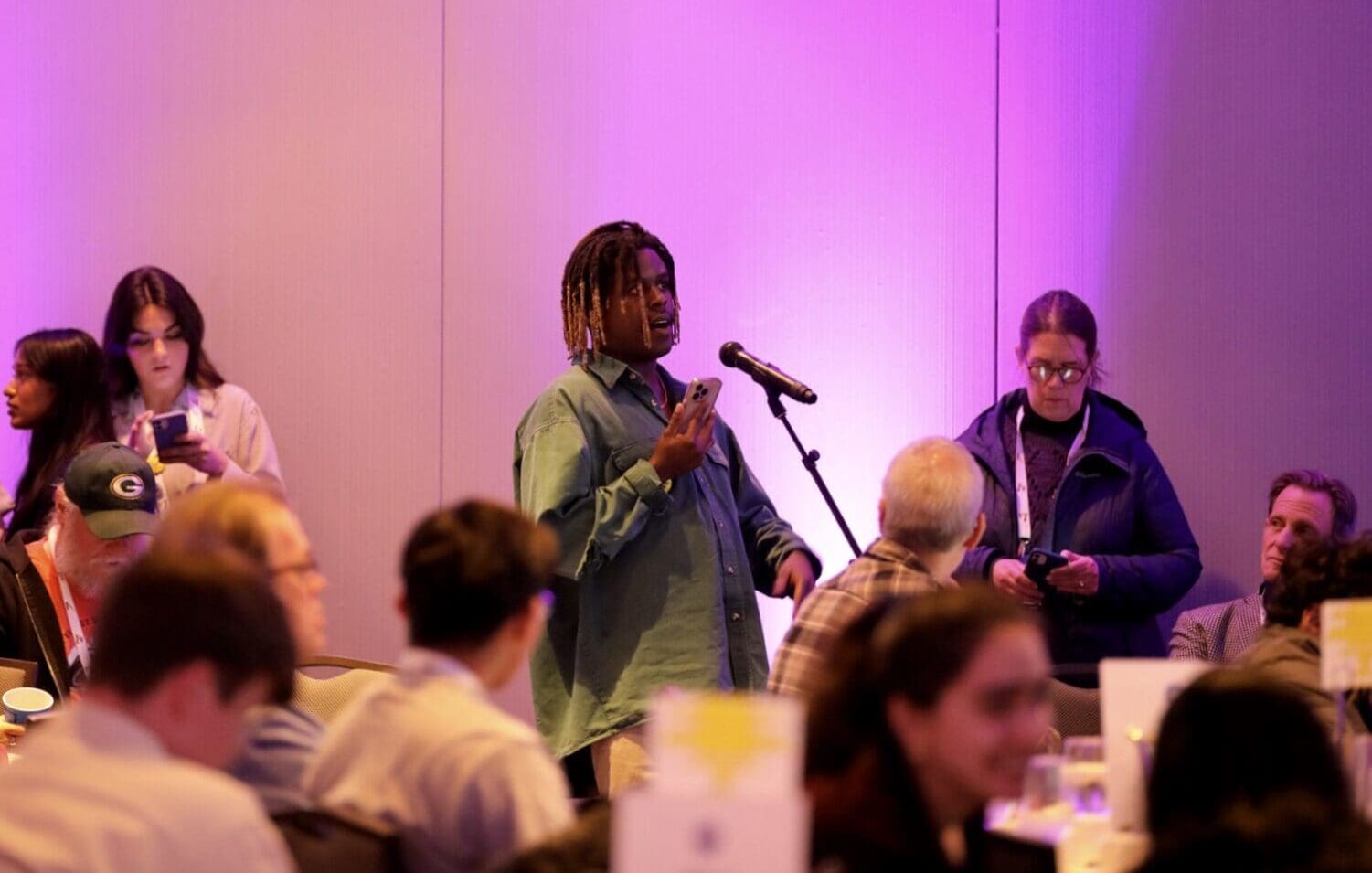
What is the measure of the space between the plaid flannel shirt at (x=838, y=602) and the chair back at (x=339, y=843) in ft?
3.98

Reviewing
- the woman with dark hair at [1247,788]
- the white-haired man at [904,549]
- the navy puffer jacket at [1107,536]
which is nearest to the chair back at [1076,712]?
the white-haired man at [904,549]

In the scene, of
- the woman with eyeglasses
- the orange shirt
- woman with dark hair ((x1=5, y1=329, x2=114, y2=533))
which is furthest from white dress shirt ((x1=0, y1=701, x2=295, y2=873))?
woman with dark hair ((x1=5, y1=329, x2=114, y2=533))

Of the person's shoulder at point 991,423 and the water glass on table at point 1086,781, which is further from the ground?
the person's shoulder at point 991,423

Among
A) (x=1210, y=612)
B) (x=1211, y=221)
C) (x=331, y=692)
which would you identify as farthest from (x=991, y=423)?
(x=331, y=692)

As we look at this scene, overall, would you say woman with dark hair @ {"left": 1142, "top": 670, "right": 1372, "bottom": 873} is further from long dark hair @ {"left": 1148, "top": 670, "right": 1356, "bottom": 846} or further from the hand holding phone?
the hand holding phone

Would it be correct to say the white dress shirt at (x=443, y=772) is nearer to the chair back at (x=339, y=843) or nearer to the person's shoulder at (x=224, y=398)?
the chair back at (x=339, y=843)

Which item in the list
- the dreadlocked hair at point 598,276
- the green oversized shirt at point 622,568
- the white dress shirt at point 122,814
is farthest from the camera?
the dreadlocked hair at point 598,276

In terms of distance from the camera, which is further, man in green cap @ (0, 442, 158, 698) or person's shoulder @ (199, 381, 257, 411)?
person's shoulder @ (199, 381, 257, 411)

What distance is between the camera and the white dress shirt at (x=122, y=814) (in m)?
1.62

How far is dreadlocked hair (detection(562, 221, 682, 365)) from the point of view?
4.13m

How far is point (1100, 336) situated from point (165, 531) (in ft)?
10.8

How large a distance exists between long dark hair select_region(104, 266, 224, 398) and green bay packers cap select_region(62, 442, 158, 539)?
4.24 feet

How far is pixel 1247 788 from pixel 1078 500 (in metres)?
2.66

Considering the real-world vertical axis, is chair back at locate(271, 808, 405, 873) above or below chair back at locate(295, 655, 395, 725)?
above
